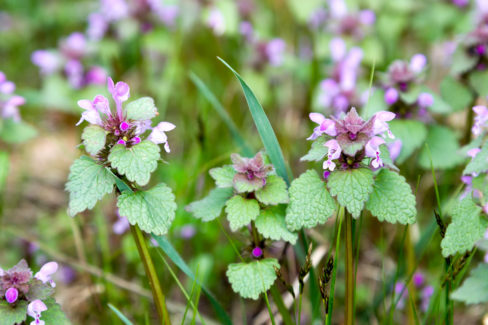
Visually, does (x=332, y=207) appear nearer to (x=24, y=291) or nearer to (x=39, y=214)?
(x=24, y=291)

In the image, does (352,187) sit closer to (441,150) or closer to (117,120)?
(117,120)

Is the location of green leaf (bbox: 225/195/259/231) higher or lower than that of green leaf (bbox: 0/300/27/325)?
higher

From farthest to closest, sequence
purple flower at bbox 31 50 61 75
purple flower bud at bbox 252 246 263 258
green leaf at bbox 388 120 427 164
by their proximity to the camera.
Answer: purple flower at bbox 31 50 61 75
green leaf at bbox 388 120 427 164
purple flower bud at bbox 252 246 263 258

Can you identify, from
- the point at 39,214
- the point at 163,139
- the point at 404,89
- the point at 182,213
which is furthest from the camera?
the point at 39,214

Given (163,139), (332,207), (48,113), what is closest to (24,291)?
(163,139)

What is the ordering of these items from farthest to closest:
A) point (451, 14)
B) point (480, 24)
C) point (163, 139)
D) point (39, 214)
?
point (451, 14), point (39, 214), point (480, 24), point (163, 139)

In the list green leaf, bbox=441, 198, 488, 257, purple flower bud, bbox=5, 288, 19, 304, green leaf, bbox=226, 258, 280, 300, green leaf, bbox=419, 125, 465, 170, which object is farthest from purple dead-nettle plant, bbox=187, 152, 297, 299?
green leaf, bbox=419, 125, 465, 170

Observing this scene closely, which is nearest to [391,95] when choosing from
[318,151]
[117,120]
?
[318,151]

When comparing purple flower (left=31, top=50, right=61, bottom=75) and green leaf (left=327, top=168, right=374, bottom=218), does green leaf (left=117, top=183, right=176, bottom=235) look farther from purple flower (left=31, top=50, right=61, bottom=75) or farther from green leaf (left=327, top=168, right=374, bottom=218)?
purple flower (left=31, top=50, right=61, bottom=75)

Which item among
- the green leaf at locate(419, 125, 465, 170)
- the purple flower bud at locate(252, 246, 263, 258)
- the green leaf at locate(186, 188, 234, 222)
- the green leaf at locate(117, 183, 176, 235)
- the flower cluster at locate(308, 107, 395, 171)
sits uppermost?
the flower cluster at locate(308, 107, 395, 171)
